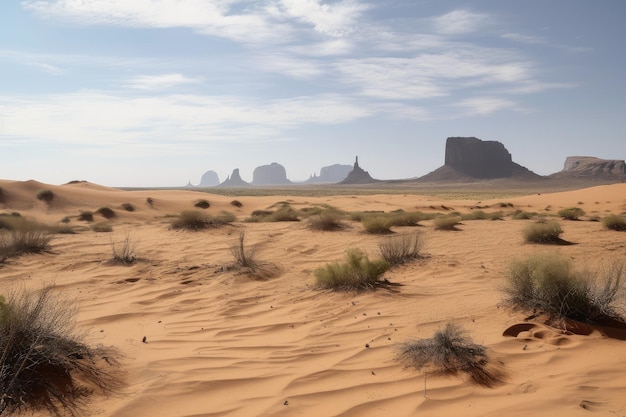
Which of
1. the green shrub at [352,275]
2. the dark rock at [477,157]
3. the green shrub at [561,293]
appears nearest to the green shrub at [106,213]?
the green shrub at [352,275]

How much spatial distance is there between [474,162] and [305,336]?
14135 cm

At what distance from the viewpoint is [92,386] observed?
141 inches

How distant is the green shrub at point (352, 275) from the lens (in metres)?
6.74

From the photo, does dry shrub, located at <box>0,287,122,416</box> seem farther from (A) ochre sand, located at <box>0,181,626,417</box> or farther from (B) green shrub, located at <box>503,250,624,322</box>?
(B) green shrub, located at <box>503,250,624,322</box>

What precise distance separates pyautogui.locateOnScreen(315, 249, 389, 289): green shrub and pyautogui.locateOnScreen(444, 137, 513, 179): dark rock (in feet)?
438

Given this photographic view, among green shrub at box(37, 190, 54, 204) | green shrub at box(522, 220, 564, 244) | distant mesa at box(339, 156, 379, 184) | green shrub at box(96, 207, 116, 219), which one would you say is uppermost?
distant mesa at box(339, 156, 379, 184)

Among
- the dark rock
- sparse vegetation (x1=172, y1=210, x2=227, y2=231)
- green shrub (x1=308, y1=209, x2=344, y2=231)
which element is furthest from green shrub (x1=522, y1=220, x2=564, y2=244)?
the dark rock

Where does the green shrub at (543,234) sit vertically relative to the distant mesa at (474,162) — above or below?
below

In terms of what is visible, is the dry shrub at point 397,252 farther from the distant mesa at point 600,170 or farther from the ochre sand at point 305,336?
the distant mesa at point 600,170

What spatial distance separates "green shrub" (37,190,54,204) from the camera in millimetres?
26984

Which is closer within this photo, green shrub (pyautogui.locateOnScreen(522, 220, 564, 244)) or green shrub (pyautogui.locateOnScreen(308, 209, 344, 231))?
green shrub (pyautogui.locateOnScreen(522, 220, 564, 244))

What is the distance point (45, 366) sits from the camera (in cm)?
359

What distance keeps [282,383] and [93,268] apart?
238 inches


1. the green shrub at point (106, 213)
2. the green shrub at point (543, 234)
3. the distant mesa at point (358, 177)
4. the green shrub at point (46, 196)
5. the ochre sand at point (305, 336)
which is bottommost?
the ochre sand at point (305, 336)
